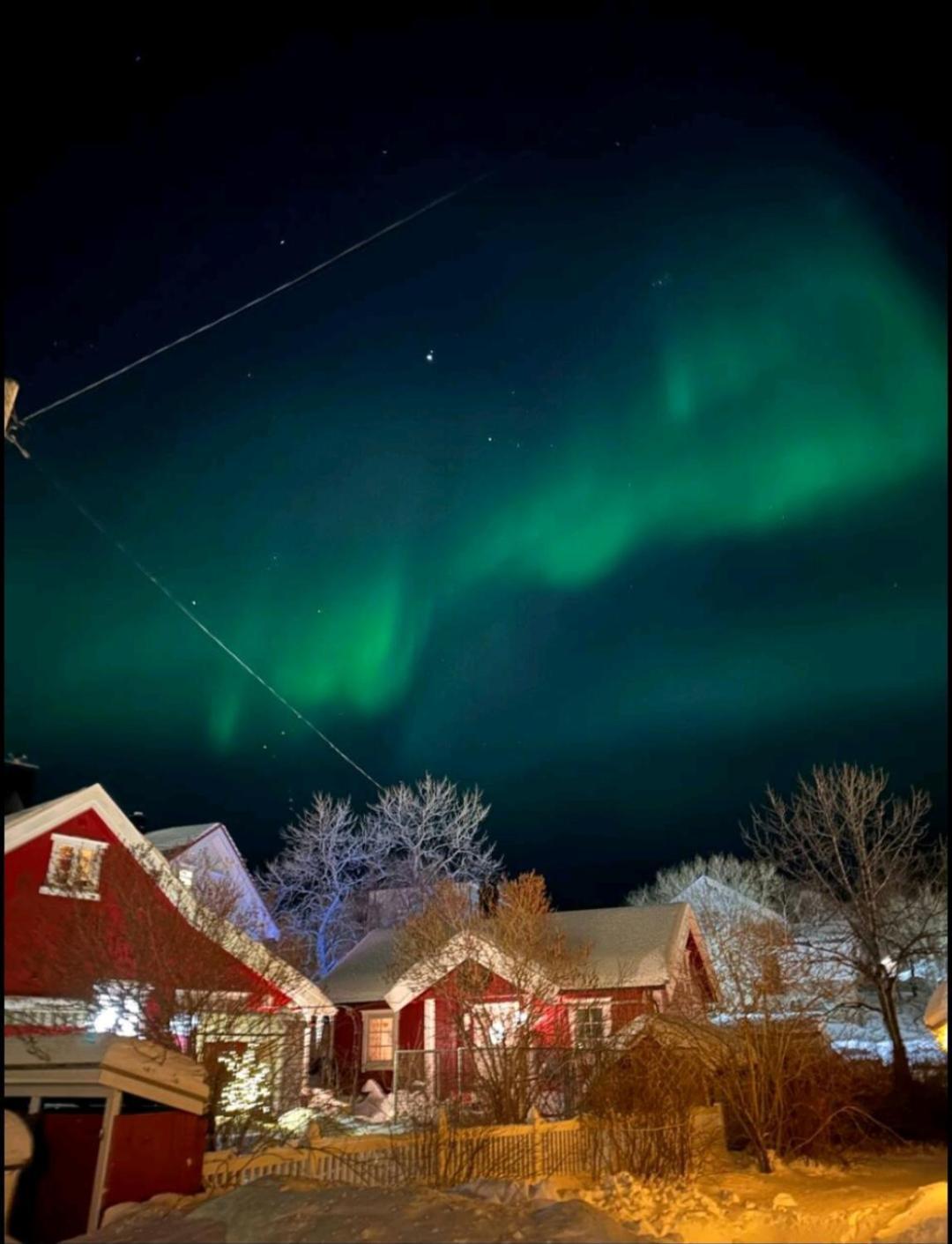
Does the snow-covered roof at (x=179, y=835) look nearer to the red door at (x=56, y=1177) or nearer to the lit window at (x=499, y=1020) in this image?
the lit window at (x=499, y=1020)

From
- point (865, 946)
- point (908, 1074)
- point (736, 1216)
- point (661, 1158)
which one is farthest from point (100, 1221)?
point (865, 946)

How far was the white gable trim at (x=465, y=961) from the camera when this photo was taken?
27.0 metres

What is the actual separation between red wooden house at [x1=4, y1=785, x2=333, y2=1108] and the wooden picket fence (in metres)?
3.41

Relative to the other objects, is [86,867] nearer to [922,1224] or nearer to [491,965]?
[491,965]

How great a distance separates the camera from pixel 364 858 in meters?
43.1

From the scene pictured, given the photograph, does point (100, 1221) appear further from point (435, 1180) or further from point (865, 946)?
point (865, 946)

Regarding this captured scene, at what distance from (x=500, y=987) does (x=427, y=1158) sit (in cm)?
1639

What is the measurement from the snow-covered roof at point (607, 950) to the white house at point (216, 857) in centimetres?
292

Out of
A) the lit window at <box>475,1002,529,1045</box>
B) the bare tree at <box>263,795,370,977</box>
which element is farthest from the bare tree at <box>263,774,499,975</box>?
the lit window at <box>475,1002,529,1045</box>

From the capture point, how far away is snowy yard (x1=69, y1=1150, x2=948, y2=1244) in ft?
29.9

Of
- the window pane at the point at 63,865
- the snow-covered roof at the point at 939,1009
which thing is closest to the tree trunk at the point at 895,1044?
the snow-covered roof at the point at 939,1009

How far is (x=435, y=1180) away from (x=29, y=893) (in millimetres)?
10322

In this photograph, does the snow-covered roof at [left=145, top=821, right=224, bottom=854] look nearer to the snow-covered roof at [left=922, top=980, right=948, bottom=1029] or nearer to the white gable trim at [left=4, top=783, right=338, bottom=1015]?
the white gable trim at [left=4, top=783, right=338, bottom=1015]

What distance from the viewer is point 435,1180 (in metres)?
12.9
